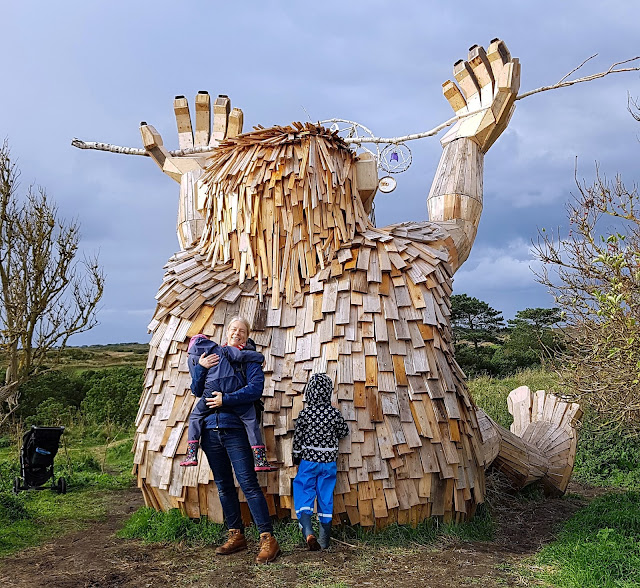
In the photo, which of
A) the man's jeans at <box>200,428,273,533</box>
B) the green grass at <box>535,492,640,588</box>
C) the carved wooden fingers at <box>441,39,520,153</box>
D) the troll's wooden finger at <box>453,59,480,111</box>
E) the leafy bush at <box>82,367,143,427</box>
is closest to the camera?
the green grass at <box>535,492,640,588</box>

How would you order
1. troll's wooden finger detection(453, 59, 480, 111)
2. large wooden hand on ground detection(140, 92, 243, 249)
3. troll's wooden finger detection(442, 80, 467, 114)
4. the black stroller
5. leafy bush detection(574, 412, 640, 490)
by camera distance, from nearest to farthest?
troll's wooden finger detection(453, 59, 480, 111)
troll's wooden finger detection(442, 80, 467, 114)
large wooden hand on ground detection(140, 92, 243, 249)
the black stroller
leafy bush detection(574, 412, 640, 490)

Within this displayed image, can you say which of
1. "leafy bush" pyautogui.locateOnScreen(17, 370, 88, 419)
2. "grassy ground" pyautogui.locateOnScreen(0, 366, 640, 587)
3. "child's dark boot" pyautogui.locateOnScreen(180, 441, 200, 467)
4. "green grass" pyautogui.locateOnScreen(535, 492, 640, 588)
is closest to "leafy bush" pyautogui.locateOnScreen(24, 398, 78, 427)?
"leafy bush" pyautogui.locateOnScreen(17, 370, 88, 419)

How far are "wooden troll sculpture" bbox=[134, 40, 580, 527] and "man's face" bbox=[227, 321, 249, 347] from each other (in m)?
0.26

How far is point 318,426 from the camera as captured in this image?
3.83 metres

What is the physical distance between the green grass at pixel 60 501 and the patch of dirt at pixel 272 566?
432 millimetres

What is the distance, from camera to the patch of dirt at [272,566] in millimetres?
3535

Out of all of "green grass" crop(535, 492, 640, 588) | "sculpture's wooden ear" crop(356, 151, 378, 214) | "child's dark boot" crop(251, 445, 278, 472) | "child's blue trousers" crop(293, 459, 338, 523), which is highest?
"sculpture's wooden ear" crop(356, 151, 378, 214)

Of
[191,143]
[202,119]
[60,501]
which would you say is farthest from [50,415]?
[202,119]

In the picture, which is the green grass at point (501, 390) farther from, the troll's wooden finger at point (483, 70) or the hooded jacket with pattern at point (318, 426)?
the hooded jacket with pattern at point (318, 426)

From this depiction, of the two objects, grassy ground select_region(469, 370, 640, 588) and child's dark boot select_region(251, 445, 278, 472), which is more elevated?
child's dark boot select_region(251, 445, 278, 472)

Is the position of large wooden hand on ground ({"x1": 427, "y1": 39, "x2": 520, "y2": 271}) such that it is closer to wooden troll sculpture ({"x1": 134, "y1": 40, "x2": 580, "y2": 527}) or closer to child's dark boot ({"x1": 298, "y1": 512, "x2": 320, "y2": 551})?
wooden troll sculpture ({"x1": 134, "y1": 40, "x2": 580, "y2": 527})

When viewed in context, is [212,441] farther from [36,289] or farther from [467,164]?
[36,289]

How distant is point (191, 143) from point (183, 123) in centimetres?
22

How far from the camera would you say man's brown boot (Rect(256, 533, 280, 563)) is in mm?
3766
